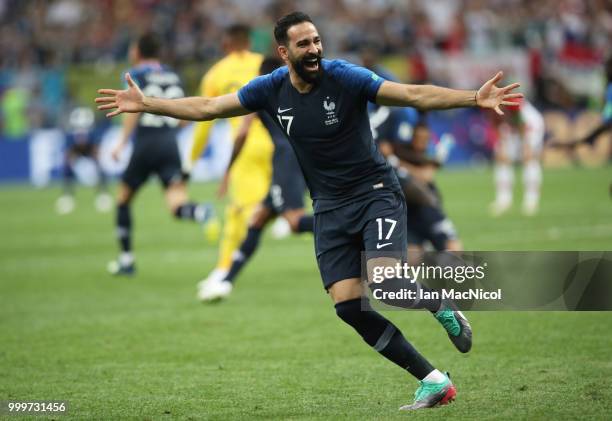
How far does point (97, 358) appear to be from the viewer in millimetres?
8570

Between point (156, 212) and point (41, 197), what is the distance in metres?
5.25

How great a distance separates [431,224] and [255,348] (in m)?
3.29

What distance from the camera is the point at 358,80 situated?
20.9ft

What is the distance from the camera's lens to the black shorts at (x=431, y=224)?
449 inches

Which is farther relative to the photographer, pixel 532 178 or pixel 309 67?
pixel 532 178

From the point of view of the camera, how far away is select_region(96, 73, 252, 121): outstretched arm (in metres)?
6.84

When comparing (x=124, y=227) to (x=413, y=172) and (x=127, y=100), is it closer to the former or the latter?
(x=413, y=172)

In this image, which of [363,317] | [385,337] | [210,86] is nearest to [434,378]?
[385,337]

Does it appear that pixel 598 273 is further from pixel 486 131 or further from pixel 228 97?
pixel 486 131

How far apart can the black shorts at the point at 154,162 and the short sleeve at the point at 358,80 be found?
7.06 metres

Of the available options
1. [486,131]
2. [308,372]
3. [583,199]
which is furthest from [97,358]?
[486,131]

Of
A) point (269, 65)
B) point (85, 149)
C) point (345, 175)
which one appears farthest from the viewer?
point (85, 149)

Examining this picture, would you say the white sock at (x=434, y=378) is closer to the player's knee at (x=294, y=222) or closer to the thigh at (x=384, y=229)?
the thigh at (x=384, y=229)

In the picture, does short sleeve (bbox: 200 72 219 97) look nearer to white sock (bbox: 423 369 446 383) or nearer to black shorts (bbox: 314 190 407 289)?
black shorts (bbox: 314 190 407 289)
